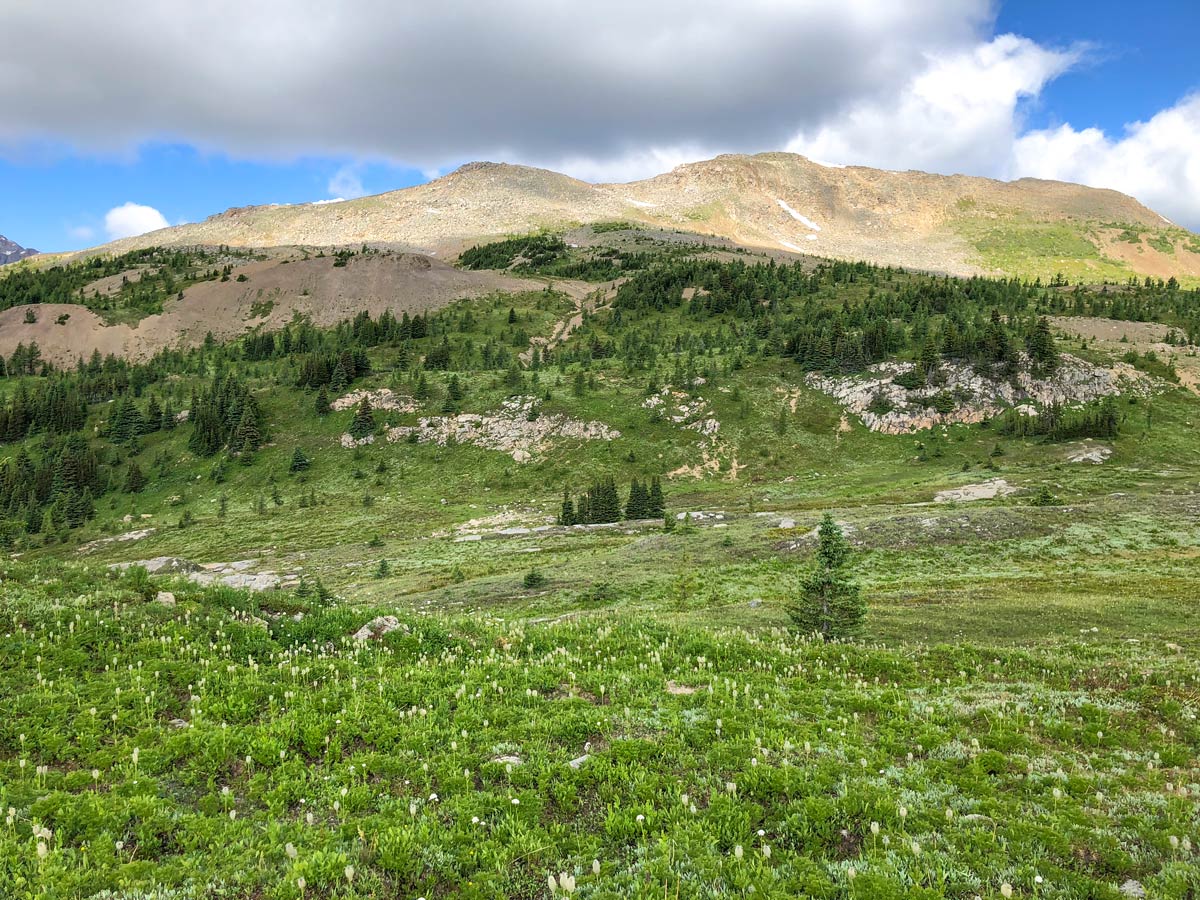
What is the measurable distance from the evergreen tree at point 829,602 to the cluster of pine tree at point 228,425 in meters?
111

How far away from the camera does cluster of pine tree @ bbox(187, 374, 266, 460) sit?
109938 millimetres

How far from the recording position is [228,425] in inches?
4481

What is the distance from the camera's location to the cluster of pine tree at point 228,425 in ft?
361

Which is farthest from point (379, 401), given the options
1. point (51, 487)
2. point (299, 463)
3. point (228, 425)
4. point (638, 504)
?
point (638, 504)

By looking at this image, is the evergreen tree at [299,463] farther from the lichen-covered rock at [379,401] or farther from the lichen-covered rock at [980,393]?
the lichen-covered rock at [980,393]

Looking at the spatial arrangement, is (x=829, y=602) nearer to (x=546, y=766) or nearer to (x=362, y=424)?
(x=546, y=766)

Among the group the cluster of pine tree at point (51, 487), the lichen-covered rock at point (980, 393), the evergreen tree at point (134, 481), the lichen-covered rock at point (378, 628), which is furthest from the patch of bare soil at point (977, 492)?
the evergreen tree at point (134, 481)

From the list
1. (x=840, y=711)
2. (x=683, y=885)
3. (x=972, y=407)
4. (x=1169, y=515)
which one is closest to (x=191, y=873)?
(x=683, y=885)

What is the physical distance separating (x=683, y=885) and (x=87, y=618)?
15.2 meters

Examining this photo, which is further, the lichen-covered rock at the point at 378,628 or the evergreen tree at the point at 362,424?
the evergreen tree at the point at 362,424

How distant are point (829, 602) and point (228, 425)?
122449mm

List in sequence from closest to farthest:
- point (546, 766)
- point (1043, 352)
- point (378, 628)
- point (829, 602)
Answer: point (546, 766) → point (378, 628) → point (829, 602) → point (1043, 352)

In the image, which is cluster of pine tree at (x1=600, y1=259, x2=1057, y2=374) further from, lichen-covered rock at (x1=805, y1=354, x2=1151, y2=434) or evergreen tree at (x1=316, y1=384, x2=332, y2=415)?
evergreen tree at (x1=316, y1=384, x2=332, y2=415)

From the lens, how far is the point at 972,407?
4003 inches
